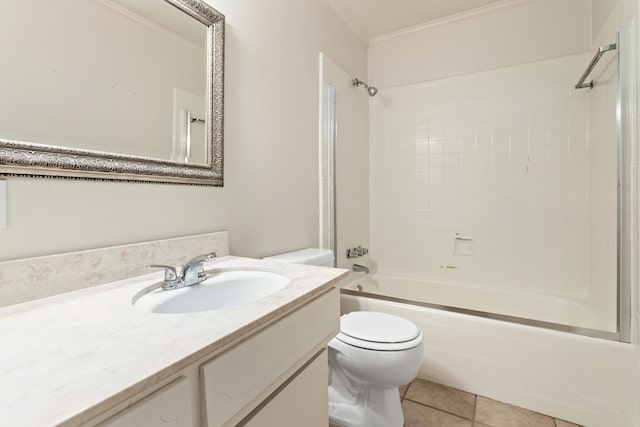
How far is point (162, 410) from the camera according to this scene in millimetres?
407

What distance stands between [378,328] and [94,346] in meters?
1.10

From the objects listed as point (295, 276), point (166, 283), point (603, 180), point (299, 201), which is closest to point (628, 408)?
point (603, 180)

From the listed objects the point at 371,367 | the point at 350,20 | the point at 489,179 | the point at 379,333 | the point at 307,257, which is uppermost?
the point at 350,20

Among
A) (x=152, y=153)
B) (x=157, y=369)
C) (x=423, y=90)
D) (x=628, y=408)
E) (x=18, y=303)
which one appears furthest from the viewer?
(x=423, y=90)

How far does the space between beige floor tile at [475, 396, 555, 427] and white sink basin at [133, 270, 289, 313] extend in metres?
1.23

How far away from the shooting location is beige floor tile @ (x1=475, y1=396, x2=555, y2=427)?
1.32 m

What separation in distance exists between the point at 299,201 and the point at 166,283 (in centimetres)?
101

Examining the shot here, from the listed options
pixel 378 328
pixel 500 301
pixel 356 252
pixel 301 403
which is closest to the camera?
pixel 301 403

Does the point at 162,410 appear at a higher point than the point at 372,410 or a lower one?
higher

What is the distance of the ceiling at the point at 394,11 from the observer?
2.08 m

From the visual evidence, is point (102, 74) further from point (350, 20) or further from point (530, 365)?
point (530, 365)

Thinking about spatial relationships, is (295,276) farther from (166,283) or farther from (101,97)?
(101,97)

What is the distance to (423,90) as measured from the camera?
246 cm

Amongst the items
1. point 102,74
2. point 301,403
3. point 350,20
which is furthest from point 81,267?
point 350,20
